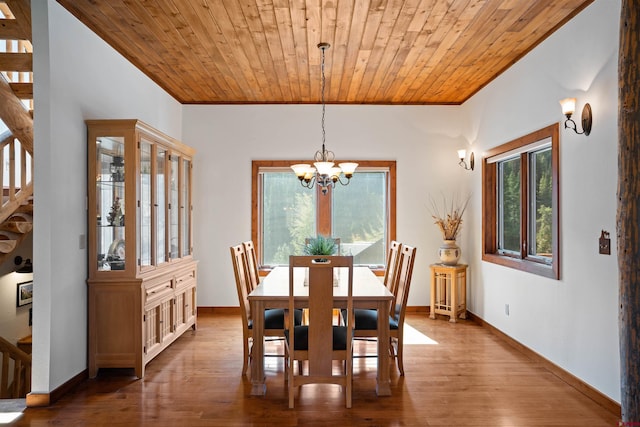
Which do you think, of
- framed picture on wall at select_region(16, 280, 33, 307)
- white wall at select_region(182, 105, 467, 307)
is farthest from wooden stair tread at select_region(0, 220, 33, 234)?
white wall at select_region(182, 105, 467, 307)

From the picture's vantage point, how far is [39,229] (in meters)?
3.01

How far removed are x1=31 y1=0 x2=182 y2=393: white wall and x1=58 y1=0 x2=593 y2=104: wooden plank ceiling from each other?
0.25 meters

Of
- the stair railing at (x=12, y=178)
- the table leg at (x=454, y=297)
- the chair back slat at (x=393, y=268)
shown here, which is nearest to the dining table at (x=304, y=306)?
the chair back slat at (x=393, y=268)

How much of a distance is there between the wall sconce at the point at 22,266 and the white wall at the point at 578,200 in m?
5.16

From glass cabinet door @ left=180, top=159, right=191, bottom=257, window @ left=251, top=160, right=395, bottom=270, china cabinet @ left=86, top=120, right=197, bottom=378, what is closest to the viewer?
china cabinet @ left=86, top=120, right=197, bottom=378

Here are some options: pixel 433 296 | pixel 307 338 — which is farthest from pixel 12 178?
pixel 433 296

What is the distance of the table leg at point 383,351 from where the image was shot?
3168 millimetres

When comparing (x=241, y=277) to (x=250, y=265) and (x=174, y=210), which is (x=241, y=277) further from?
(x=174, y=210)

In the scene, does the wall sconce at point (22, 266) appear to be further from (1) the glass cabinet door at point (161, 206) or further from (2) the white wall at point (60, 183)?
(2) the white wall at point (60, 183)

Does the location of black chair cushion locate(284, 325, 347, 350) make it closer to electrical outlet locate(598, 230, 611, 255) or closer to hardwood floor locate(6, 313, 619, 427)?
hardwood floor locate(6, 313, 619, 427)

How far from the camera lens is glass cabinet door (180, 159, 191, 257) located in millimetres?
4766

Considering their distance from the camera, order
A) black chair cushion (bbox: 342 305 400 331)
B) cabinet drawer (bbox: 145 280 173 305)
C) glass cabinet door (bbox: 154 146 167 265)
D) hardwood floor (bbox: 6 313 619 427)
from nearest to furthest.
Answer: hardwood floor (bbox: 6 313 619 427) < black chair cushion (bbox: 342 305 400 331) < cabinet drawer (bbox: 145 280 173 305) < glass cabinet door (bbox: 154 146 167 265)

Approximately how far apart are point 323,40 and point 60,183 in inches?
93.0

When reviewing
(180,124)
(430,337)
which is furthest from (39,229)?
(430,337)
